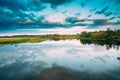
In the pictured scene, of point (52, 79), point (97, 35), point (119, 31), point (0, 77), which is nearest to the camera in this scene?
Answer: point (52, 79)

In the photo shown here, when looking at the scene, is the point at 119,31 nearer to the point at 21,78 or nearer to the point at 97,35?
the point at 97,35

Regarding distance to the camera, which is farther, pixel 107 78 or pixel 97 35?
pixel 97 35

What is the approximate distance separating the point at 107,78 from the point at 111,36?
2783 inches

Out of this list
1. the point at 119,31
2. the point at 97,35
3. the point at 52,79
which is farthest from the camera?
the point at 97,35

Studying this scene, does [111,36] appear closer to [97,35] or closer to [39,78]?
[97,35]

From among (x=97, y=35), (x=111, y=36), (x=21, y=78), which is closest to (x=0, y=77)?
(x=21, y=78)

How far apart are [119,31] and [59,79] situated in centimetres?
7297

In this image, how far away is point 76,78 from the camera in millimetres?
8336

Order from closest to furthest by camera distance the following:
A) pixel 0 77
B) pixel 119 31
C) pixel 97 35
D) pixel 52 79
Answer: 1. pixel 52 79
2. pixel 0 77
3. pixel 119 31
4. pixel 97 35

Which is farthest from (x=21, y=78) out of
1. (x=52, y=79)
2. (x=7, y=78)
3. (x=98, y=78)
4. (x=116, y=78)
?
(x=116, y=78)

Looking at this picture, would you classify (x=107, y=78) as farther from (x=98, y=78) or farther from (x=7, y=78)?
(x=7, y=78)

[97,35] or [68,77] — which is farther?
[97,35]

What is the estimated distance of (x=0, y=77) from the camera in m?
8.62

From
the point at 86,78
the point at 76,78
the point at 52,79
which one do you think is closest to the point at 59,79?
the point at 52,79
